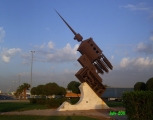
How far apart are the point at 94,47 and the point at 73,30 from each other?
12.0 ft

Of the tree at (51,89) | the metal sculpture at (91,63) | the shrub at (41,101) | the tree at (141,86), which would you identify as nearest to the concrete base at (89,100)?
the metal sculpture at (91,63)

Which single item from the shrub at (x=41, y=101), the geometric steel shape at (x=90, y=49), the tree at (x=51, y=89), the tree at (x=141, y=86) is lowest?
the shrub at (x=41, y=101)

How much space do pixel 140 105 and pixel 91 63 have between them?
637 inches

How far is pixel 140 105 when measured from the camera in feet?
52.7

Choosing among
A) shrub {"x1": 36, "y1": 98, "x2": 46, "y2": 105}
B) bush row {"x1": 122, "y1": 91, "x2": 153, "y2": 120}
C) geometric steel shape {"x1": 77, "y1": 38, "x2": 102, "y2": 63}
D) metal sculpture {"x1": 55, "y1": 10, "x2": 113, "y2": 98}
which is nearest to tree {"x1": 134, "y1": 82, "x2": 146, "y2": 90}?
metal sculpture {"x1": 55, "y1": 10, "x2": 113, "y2": 98}

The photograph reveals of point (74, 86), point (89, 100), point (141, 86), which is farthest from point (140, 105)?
point (74, 86)

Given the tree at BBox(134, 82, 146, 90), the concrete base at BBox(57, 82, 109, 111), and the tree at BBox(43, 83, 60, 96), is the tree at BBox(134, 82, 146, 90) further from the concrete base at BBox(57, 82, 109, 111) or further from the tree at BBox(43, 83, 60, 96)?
the tree at BBox(43, 83, 60, 96)

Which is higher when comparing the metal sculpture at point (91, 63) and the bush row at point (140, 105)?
the metal sculpture at point (91, 63)

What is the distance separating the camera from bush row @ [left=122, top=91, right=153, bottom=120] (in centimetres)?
1586

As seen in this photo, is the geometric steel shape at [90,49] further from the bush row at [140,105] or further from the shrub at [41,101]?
the shrub at [41,101]

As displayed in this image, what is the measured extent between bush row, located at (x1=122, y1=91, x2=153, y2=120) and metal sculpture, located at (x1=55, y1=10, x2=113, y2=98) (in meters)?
15.3

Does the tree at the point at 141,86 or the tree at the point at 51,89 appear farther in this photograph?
the tree at the point at 51,89

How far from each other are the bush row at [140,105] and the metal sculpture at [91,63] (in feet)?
50.2

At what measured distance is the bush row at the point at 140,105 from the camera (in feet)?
52.0
